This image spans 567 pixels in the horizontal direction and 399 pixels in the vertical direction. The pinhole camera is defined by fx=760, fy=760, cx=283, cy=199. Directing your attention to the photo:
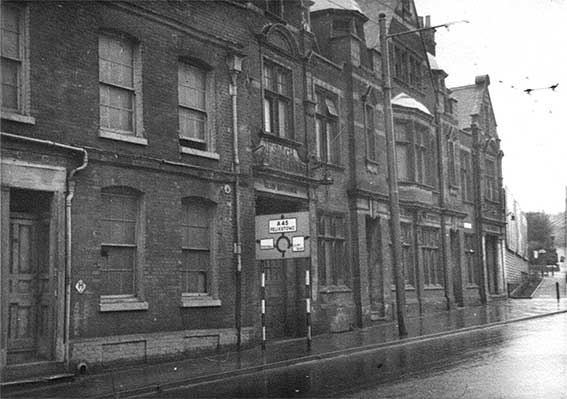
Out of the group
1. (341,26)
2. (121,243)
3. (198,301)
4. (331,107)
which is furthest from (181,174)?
(341,26)

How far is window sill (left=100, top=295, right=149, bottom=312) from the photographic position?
14.6 metres

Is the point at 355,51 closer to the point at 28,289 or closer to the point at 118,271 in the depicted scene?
the point at 118,271

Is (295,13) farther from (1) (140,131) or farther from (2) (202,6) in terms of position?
(1) (140,131)

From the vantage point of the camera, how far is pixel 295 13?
22297mm

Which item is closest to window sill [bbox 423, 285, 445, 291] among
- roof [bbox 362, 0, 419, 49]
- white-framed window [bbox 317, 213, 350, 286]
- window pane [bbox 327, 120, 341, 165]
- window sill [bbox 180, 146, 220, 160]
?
white-framed window [bbox 317, 213, 350, 286]

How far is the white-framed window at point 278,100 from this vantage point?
2062cm

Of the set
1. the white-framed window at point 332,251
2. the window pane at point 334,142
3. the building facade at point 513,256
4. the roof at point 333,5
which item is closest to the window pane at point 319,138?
the window pane at point 334,142

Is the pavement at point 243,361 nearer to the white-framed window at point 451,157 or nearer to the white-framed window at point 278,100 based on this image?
the white-framed window at point 278,100

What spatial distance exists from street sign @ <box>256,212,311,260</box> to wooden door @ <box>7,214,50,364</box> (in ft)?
18.9

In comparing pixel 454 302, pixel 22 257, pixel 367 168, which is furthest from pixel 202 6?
pixel 454 302

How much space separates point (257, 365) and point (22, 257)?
15.8 feet

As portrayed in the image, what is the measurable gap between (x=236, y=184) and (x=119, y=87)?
3.97 m

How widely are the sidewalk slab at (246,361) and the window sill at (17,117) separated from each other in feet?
14.7

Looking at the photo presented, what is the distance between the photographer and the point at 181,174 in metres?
16.7
